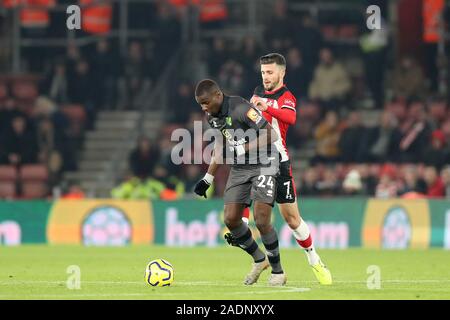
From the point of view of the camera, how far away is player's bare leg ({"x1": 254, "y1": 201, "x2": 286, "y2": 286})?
1269 cm

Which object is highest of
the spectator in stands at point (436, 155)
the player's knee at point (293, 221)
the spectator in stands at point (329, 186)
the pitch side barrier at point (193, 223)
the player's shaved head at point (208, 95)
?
the player's shaved head at point (208, 95)

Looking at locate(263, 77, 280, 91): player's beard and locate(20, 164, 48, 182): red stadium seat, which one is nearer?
locate(263, 77, 280, 91): player's beard

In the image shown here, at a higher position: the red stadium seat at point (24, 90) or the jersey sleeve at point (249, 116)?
the jersey sleeve at point (249, 116)

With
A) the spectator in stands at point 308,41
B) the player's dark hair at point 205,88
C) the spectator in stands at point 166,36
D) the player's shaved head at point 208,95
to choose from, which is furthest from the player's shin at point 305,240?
the spectator in stands at point 166,36

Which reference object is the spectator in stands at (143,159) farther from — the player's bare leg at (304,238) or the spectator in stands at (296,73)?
the player's bare leg at (304,238)

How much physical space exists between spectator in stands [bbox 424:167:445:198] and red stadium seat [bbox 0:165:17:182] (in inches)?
329

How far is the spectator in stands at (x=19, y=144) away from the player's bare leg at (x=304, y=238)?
13159mm

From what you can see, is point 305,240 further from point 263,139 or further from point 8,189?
point 8,189

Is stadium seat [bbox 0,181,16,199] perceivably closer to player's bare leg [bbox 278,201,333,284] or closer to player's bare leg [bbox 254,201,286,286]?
player's bare leg [bbox 278,201,333,284]

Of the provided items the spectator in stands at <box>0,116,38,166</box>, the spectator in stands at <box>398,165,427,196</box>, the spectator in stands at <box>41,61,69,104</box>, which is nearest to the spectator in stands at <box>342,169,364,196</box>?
the spectator in stands at <box>398,165,427,196</box>

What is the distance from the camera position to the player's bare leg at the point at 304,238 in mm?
13062

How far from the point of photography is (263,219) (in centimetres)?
1270

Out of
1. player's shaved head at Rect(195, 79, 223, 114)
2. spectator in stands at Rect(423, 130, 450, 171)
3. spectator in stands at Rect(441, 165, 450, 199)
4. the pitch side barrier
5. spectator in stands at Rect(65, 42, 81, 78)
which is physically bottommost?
the pitch side barrier
